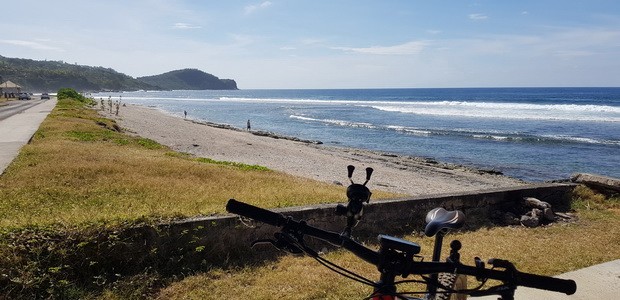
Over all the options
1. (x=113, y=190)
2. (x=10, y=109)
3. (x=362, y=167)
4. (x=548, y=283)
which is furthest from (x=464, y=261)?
(x=10, y=109)

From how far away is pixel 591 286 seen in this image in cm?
522

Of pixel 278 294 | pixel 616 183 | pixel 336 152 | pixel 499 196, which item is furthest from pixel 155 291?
pixel 336 152

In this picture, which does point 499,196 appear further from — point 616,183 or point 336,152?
point 336,152

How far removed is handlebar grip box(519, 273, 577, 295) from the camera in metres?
1.87

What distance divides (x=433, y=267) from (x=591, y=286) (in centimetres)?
444

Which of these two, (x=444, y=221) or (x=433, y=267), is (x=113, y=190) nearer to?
(x=444, y=221)

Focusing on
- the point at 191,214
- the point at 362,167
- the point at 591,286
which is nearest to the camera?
the point at 591,286

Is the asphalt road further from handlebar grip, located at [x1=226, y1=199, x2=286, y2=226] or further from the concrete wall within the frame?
handlebar grip, located at [x1=226, y1=199, x2=286, y2=226]

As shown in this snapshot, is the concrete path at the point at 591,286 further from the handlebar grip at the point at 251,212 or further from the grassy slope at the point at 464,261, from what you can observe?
the handlebar grip at the point at 251,212

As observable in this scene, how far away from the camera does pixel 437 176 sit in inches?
806

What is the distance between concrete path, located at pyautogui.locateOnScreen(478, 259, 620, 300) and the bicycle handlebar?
298 cm

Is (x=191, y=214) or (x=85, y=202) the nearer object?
(x=191, y=214)

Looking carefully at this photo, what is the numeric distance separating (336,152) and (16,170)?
21444 mm

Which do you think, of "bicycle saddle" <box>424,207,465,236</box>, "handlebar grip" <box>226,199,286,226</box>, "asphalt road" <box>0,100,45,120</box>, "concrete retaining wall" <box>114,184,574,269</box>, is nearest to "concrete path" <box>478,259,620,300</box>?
"concrete retaining wall" <box>114,184,574,269</box>
